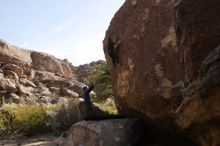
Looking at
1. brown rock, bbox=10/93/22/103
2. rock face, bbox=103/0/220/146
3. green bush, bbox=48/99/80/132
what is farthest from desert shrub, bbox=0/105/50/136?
brown rock, bbox=10/93/22/103

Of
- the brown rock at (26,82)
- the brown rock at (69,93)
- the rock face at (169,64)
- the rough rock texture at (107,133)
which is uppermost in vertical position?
the brown rock at (26,82)

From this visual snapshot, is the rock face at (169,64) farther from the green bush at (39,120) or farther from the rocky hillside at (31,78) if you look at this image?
the rocky hillside at (31,78)

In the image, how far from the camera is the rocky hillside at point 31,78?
101 ft

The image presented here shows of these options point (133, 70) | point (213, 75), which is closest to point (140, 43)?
point (133, 70)

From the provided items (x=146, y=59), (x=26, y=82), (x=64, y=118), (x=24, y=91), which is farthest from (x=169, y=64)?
(x=26, y=82)

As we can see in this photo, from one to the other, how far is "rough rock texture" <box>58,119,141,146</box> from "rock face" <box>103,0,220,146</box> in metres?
0.32

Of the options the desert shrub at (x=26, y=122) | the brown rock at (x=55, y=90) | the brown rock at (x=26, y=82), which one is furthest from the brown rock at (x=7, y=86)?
the desert shrub at (x=26, y=122)

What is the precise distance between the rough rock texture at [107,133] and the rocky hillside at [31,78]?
71.2 ft

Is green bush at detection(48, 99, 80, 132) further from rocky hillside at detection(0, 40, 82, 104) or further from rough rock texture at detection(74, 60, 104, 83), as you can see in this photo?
rough rock texture at detection(74, 60, 104, 83)

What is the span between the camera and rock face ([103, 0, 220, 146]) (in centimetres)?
360

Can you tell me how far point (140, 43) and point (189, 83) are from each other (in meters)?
3.25

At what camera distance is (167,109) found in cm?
635

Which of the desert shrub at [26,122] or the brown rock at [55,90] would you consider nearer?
the desert shrub at [26,122]

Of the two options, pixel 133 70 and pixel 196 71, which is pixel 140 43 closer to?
pixel 133 70
